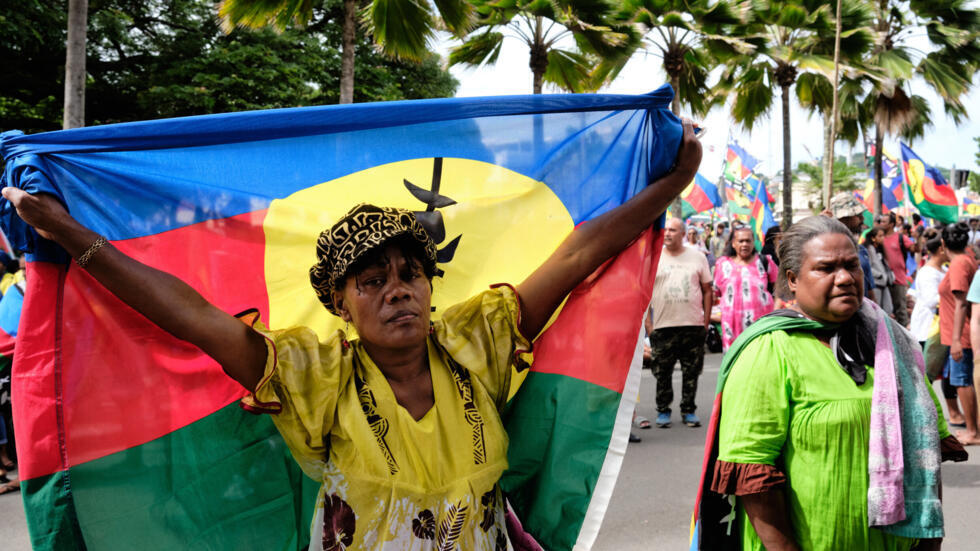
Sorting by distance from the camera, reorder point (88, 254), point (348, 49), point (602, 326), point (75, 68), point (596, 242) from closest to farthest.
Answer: point (88, 254)
point (596, 242)
point (602, 326)
point (75, 68)
point (348, 49)

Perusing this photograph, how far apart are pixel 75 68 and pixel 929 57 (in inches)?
719

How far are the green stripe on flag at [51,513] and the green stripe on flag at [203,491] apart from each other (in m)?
0.02

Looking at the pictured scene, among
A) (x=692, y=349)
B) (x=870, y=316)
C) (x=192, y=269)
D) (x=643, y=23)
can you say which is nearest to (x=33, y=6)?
(x=643, y=23)

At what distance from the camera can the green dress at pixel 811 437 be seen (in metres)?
2.17

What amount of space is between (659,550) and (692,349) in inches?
119

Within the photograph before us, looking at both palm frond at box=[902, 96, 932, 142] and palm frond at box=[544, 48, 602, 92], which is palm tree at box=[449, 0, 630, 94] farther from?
palm frond at box=[902, 96, 932, 142]

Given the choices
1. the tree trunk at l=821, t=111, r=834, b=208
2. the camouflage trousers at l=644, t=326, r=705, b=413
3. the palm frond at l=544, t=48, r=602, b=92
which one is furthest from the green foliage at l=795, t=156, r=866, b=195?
the camouflage trousers at l=644, t=326, r=705, b=413

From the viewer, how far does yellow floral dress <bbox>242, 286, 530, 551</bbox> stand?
72.1 inches

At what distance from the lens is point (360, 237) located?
190 cm

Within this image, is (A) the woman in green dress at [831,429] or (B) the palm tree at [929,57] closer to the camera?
(A) the woman in green dress at [831,429]

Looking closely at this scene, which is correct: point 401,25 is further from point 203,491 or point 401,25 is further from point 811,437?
point 811,437

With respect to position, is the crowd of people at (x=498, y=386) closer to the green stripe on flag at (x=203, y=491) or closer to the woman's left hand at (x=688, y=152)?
the woman's left hand at (x=688, y=152)

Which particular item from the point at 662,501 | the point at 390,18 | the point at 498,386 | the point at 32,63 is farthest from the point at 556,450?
the point at 32,63

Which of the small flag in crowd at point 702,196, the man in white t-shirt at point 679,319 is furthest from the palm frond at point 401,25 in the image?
the small flag in crowd at point 702,196
